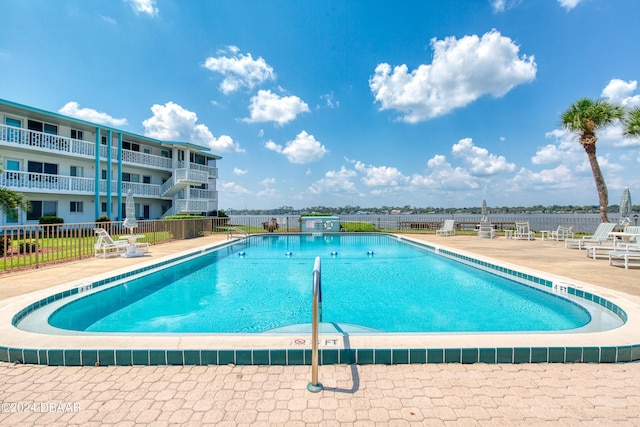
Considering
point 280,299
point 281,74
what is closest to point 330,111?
point 281,74

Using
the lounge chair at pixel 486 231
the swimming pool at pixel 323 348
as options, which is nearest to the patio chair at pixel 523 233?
the lounge chair at pixel 486 231

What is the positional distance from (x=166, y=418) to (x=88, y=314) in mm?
4235

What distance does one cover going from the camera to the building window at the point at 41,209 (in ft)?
57.6

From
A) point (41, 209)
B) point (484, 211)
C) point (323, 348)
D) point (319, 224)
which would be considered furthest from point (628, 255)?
point (41, 209)

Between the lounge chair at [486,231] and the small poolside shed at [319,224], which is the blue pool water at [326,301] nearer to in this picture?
the lounge chair at [486,231]

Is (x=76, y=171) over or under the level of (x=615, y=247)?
over

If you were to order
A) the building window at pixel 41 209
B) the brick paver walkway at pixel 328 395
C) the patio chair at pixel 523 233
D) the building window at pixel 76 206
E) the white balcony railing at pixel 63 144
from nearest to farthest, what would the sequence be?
the brick paver walkway at pixel 328 395, the white balcony railing at pixel 63 144, the patio chair at pixel 523 233, the building window at pixel 41 209, the building window at pixel 76 206

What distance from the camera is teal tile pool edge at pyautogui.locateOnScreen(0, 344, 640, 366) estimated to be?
9.75 ft

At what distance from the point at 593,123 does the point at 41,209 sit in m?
32.2

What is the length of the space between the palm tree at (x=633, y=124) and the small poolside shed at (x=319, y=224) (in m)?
16.1

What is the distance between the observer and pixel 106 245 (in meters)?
9.63

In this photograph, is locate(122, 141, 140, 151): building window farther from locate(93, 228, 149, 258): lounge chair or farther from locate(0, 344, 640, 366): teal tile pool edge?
locate(0, 344, 640, 366): teal tile pool edge

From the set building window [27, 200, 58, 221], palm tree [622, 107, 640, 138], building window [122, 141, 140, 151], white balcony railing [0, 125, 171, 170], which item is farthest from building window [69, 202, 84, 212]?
palm tree [622, 107, 640, 138]

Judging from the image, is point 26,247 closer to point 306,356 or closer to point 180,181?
point 306,356
